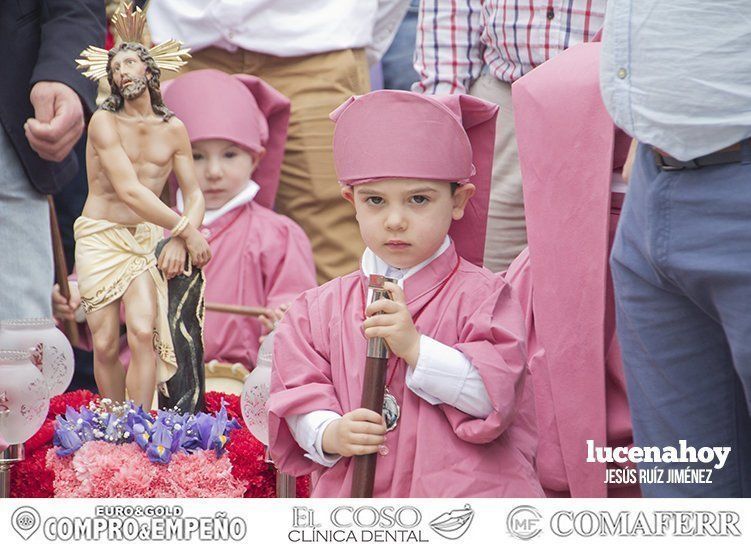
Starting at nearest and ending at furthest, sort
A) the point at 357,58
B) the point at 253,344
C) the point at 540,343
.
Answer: the point at 540,343, the point at 253,344, the point at 357,58

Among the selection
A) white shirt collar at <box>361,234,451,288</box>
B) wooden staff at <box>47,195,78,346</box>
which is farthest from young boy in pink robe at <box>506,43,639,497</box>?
wooden staff at <box>47,195,78,346</box>

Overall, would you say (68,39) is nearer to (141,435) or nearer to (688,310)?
(141,435)

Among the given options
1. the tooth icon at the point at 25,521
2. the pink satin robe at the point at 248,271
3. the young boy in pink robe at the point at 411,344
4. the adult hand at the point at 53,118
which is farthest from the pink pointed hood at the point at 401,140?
the pink satin robe at the point at 248,271

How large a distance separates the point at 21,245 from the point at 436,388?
174 centimetres

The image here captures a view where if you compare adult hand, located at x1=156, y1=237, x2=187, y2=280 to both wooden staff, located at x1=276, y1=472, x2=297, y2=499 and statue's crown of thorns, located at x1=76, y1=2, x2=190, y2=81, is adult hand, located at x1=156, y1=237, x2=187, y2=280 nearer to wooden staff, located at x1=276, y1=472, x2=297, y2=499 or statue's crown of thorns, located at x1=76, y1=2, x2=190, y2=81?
statue's crown of thorns, located at x1=76, y1=2, x2=190, y2=81

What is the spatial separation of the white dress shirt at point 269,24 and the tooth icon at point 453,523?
9.28 feet

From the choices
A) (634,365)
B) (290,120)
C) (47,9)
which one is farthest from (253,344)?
(634,365)

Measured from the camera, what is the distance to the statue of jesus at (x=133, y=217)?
335 cm

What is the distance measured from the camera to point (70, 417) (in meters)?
3.42

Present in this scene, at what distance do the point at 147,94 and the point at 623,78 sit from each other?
1.41 metres

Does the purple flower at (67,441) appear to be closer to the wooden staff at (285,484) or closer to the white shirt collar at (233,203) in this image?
the wooden staff at (285,484)

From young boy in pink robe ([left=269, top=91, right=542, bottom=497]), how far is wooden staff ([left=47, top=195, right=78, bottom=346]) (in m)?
1.52

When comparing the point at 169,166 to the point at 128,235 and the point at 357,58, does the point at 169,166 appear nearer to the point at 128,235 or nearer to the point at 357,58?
the point at 128,235

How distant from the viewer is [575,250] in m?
3.14
